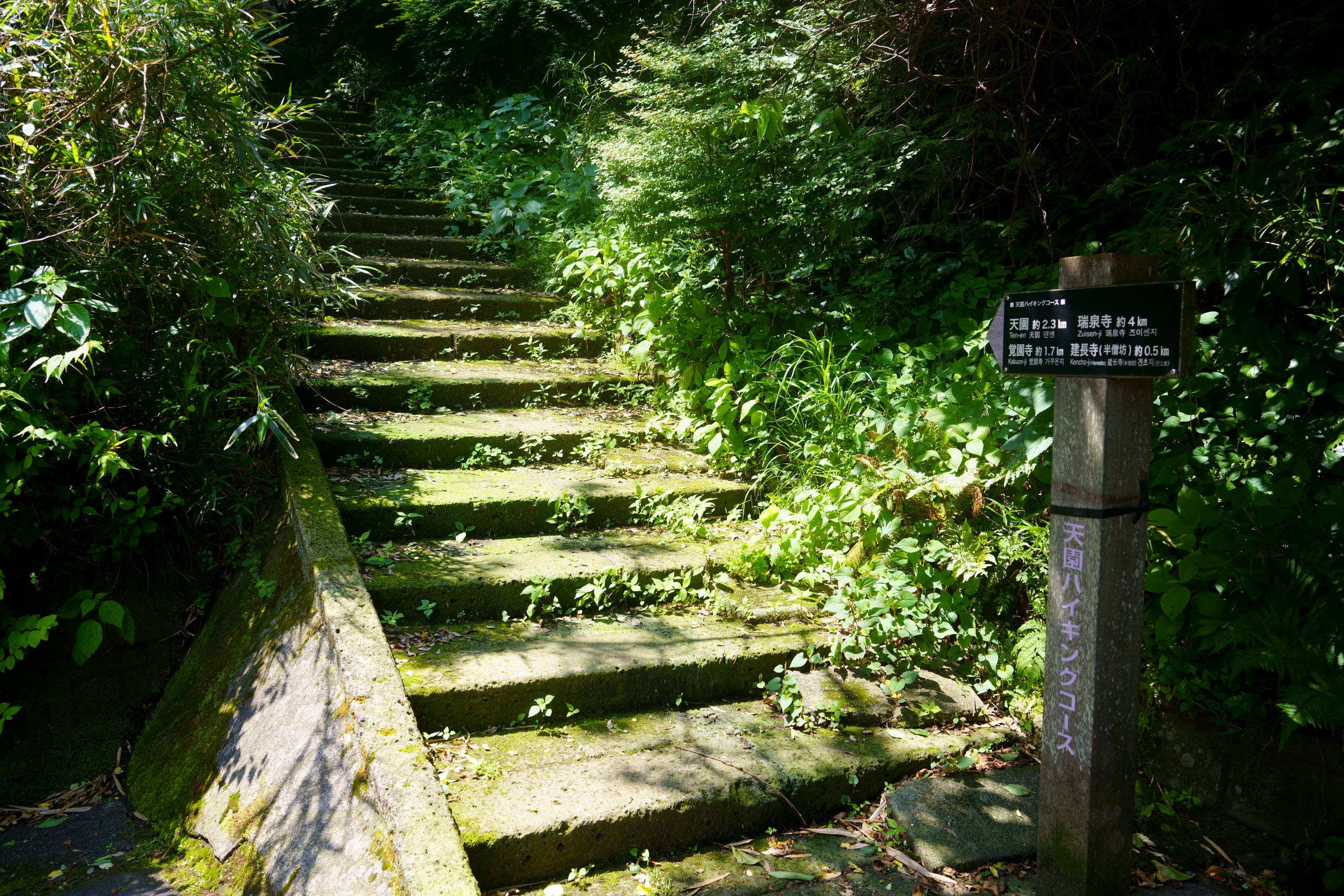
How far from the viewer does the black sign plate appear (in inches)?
83.3

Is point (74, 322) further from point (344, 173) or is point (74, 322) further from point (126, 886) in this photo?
point (344, 173)

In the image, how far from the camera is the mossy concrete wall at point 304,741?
232 cm

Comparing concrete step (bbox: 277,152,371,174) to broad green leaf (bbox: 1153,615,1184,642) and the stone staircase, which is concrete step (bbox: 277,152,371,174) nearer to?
the stone staircase

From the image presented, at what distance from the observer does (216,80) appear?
3594 millimetres

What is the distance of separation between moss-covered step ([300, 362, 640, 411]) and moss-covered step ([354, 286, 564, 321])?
684 millimetres

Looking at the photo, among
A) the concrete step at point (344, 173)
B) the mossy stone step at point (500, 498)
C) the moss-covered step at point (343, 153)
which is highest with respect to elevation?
the moss-covered step at point (343, 153)

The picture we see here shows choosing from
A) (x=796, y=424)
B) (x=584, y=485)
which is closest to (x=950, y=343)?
(x=796, y=424)

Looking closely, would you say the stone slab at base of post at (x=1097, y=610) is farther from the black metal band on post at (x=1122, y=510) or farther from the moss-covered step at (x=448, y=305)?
the moss-covered step at (x=448, y=305)

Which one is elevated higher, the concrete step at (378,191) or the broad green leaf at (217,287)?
the concrete step at (378,191)

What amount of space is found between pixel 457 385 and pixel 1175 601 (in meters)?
3.80

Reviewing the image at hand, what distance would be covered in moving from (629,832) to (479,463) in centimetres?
236

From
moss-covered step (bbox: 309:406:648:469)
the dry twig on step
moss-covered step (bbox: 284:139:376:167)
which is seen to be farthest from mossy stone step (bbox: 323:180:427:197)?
the dry twig on step

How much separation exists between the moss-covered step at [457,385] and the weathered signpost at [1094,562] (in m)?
3.33

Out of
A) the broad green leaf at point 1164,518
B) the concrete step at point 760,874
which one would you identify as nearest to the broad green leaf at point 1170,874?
the concrete step at point 760,874
